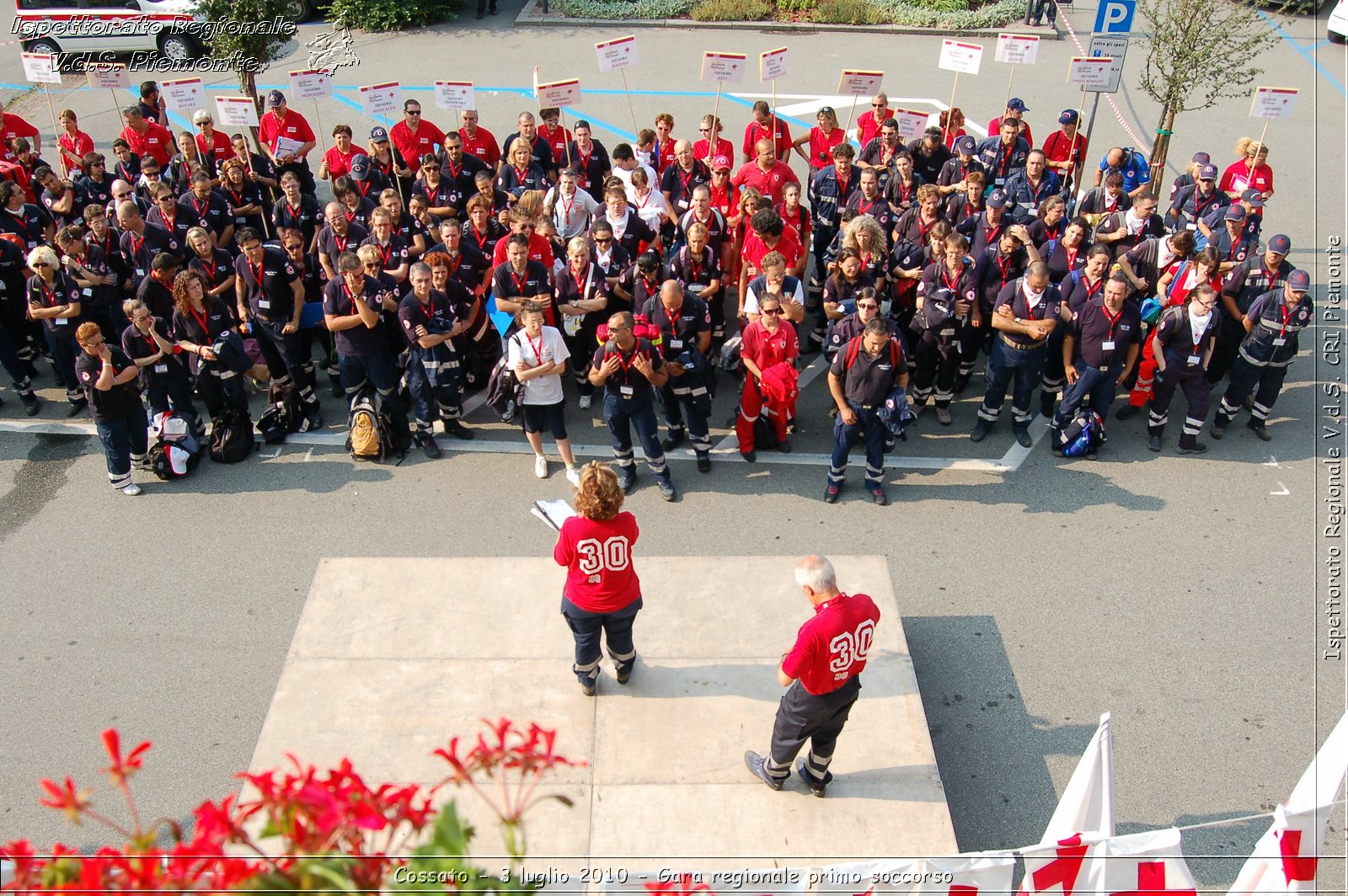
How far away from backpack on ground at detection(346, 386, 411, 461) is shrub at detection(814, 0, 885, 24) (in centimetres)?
1572

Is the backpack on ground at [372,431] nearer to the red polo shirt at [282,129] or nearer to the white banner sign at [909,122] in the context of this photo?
the red polo shirt at [282,129]

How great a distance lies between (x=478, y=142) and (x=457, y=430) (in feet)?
14.6

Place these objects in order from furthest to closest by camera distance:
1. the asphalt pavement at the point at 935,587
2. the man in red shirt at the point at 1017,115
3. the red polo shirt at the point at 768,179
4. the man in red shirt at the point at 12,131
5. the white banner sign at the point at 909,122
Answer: the man in red shirt at the point at 12,131 → the white banner sign at the point at 909,122 → the man in red shirt at the point at 1017,115 → the red polo shirt at the point at 768,179 → the asphalt pavement at the point at 935,587

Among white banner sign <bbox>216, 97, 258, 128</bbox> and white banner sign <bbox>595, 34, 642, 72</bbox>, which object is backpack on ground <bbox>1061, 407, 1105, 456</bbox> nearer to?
white banner sign <bbox>595, 34, 642, 72</bbox>

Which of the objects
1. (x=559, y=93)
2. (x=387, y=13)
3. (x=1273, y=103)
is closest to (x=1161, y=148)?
(x=1273, y=103)

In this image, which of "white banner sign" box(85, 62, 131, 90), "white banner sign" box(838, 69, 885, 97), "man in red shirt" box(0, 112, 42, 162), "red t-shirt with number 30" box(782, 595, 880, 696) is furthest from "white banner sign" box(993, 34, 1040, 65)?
"man in red shirt" box(0, 112, 42, 162)

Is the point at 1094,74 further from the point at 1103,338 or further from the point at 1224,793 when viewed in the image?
the point at 1224,793

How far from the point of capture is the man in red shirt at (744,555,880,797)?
4816 millimetres

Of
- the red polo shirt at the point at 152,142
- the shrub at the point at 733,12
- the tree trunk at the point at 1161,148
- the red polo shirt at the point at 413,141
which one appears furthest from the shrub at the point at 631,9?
the tree trunk at the point at 1161,148

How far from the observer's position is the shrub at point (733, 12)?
21062 mm

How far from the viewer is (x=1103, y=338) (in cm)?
827

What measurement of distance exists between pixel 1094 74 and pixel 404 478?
8.63 m

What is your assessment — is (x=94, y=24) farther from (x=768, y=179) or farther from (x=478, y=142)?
(x=768, y=179)

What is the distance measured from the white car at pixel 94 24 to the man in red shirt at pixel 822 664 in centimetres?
1891
